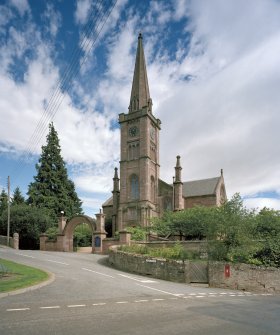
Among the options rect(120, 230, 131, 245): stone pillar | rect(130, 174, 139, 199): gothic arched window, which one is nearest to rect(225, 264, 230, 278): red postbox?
rect(120, 230, 131, 245): stone pillar

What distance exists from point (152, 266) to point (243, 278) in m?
5.63

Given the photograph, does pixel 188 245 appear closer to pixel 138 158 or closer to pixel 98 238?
pixel 98 238

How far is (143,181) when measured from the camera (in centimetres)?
5012

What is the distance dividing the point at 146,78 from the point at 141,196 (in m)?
21.5

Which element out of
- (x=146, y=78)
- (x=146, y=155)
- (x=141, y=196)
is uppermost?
(x=146, y=78)

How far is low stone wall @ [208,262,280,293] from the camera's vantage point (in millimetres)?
20344

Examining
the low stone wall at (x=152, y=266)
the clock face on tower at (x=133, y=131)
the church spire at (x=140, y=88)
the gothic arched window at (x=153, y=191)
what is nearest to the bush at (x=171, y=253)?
the low stone wall at (x=152, y=266)

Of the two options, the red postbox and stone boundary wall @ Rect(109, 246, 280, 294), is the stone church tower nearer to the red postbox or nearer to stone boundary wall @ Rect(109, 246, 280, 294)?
stone boundary wall @ Rect(109, 246, 280, 294)

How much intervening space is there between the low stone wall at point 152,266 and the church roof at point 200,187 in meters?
32.6

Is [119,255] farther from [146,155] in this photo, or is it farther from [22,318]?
[146,155]

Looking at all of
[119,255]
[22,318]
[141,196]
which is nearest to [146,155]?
[141,196]

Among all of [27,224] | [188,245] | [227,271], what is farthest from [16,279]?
[27,224]

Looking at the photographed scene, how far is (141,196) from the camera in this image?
49.7 m

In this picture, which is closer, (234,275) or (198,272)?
(234,275)
